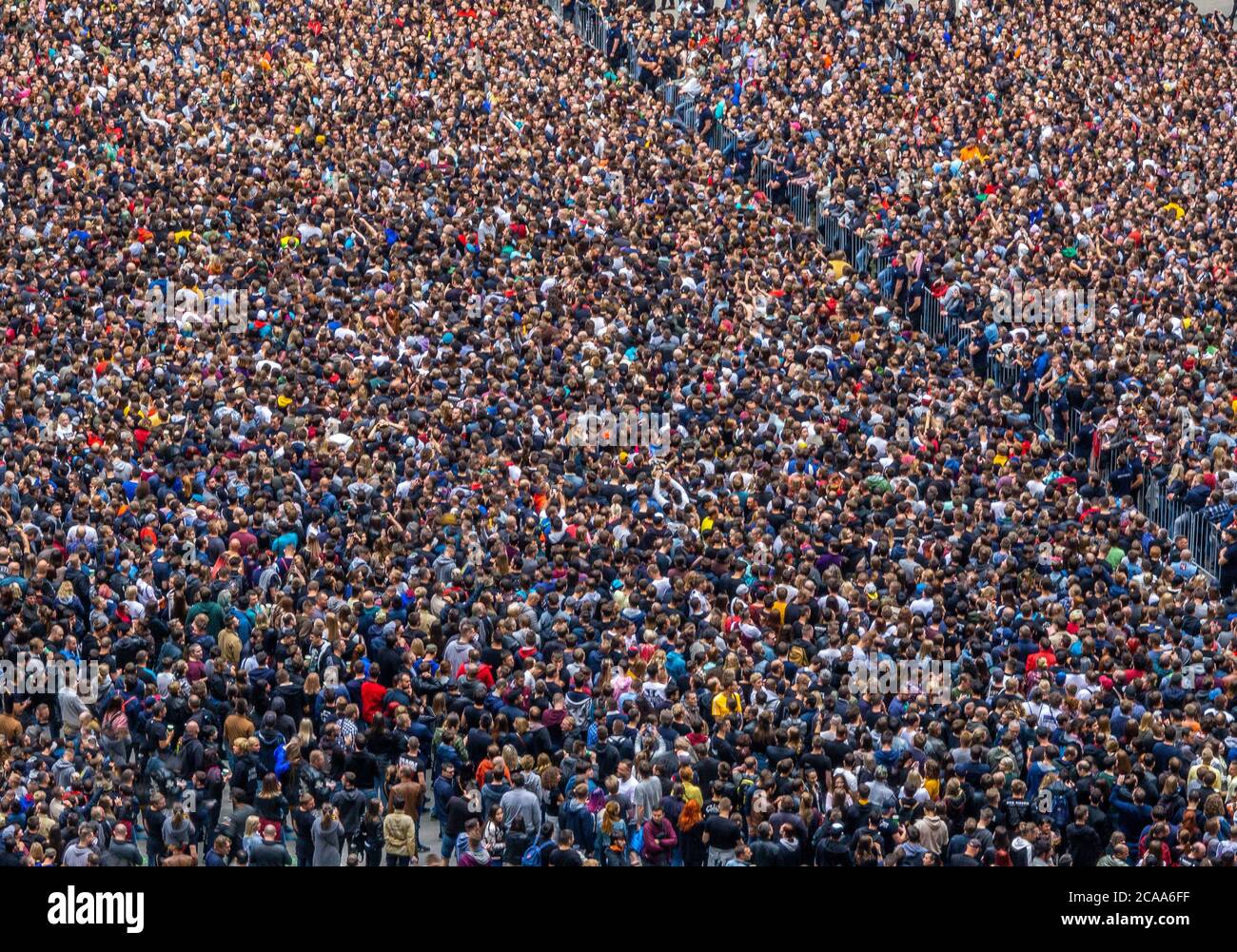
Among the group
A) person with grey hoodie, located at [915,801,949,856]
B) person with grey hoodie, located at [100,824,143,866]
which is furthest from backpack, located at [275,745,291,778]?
person with grey hoodie, located at [915,801,949,856]

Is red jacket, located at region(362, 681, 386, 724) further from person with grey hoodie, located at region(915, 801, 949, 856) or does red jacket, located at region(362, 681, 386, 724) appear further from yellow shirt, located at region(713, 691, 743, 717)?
person with grey hoodie, located at region(915, 801, 949, 856)

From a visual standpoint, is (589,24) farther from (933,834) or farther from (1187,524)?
(933,834)

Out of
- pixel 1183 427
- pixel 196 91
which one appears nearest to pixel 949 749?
pixel 1183 427

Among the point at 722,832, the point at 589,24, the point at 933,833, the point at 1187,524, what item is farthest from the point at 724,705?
the point at 589,24

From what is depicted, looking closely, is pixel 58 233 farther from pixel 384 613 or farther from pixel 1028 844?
pixel 1028 844

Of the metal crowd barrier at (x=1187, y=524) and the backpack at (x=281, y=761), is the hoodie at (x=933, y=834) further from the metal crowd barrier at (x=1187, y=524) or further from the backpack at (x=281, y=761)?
the metal crowd barrier at (x=1187, y=524)

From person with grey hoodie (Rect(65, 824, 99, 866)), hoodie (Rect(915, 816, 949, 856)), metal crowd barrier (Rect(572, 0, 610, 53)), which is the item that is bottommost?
hoodie (Rect(915, 816, 949, 856))
